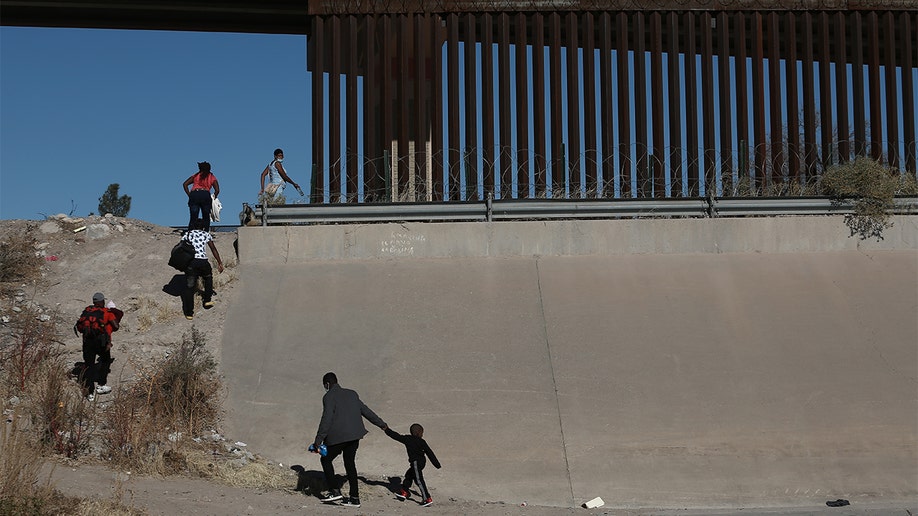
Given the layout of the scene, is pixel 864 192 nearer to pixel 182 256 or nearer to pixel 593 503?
pixel 593 503

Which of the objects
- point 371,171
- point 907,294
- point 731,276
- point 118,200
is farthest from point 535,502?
point 118,200

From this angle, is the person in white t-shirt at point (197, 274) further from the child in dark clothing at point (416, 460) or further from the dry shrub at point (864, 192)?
the dry shrub at point (864, 192)

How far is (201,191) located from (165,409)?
4.78 metres

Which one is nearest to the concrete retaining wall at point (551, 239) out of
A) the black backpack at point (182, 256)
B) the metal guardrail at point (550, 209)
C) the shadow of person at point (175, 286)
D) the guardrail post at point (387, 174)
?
the metal guardrail at point (550, 209)

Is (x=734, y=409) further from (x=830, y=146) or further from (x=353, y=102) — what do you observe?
(x=353, y=102)

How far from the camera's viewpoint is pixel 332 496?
10266 mm

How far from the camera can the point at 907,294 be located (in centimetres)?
1459

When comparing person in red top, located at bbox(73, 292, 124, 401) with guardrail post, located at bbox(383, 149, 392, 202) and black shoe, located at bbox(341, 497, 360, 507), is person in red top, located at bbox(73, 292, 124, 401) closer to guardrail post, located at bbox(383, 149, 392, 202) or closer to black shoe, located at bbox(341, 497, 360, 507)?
black shoe, located at bbox(341, 497, 360, 507)

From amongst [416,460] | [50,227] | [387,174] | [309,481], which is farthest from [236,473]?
[50,227]

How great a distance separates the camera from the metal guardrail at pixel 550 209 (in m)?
A: 15.7

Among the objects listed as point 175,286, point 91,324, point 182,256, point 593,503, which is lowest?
point 593,503

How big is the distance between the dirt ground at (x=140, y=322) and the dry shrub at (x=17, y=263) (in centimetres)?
15

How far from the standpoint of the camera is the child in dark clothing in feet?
34.1

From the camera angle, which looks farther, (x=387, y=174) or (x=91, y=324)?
(x=387, y=174)
